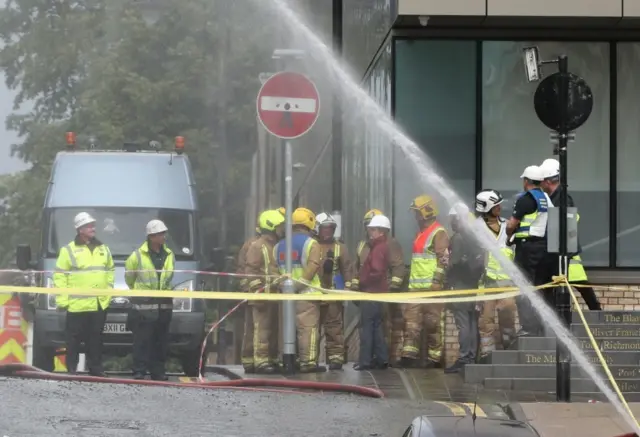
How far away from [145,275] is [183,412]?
2591 mm

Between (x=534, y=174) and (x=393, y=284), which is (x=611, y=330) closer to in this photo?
(x=534, y=174)

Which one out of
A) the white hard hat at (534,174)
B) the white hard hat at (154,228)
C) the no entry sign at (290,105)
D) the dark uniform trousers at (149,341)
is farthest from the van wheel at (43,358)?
the white hard hat at (534,174)

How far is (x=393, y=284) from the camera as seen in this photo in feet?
51.8

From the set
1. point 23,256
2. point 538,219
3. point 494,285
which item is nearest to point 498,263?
point 494,285

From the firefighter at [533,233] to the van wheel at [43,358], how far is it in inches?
202

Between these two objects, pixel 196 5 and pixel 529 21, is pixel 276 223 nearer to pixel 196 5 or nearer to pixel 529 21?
pixel 529 21

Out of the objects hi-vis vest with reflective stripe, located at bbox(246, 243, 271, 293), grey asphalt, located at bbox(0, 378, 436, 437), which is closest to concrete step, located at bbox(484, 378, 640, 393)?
grey asphalt, located at bbox(0, 378, 436, 437)

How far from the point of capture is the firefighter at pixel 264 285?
15.6m

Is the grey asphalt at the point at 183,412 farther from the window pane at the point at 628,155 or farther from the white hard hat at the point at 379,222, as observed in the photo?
the window pane at the point at 628,155

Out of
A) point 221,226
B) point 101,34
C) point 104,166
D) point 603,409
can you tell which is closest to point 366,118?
point 104,166

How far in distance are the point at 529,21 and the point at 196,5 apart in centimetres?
2067

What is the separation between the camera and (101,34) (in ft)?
131

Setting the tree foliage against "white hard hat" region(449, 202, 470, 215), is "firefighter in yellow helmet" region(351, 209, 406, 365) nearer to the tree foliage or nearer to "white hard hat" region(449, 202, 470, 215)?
"white hard hat" region(449, 202, 470, 215)

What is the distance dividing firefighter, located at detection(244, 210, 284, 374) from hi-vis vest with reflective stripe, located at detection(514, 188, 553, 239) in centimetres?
276
